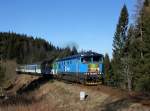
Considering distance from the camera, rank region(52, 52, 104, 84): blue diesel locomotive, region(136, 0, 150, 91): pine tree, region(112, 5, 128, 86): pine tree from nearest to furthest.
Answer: region(52, 52, 104, 84): blue diesel locomotive
region(136, 0, 150, 91): pine tree
region(112, 5, 128, 86): pine tree

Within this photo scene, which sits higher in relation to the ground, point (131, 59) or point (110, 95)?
point (131, 59)

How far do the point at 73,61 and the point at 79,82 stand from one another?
8.25 feet

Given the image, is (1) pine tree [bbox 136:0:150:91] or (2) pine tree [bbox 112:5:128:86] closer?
(1) pine tree [bbox 136:0:150:91]

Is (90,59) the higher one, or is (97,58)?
(97,58)

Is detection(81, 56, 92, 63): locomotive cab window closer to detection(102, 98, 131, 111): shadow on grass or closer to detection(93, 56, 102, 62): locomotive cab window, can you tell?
detection(93, 56, 102, 62): locomotive cab window

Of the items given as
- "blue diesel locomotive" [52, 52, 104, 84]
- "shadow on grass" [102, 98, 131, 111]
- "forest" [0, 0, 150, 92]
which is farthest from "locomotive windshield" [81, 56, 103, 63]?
"shadow on grass" [102, 98, 131, 111]

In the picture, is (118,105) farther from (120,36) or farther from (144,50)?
(120,36)

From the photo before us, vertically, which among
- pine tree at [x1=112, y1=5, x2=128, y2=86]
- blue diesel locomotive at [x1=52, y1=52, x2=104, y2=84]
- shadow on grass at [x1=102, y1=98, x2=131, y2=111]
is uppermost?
pine tree at [x1=112, y1=5, x2=128, y2=86]

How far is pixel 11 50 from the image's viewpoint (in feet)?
636

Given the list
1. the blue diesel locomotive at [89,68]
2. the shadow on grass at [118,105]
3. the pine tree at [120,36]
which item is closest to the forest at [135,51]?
the pine tree at [120,36]

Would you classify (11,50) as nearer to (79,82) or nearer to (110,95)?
(79,82)

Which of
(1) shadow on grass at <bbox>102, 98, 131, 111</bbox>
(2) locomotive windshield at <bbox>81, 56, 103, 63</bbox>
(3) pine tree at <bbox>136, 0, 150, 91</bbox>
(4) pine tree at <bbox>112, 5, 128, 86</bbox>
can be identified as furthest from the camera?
(4) pine tree at <bbox>112, 5, 128, 86</bbox>

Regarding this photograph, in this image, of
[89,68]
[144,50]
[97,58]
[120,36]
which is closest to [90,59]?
[97,58]

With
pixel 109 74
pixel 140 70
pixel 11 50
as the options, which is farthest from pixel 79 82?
pixel 11 50
